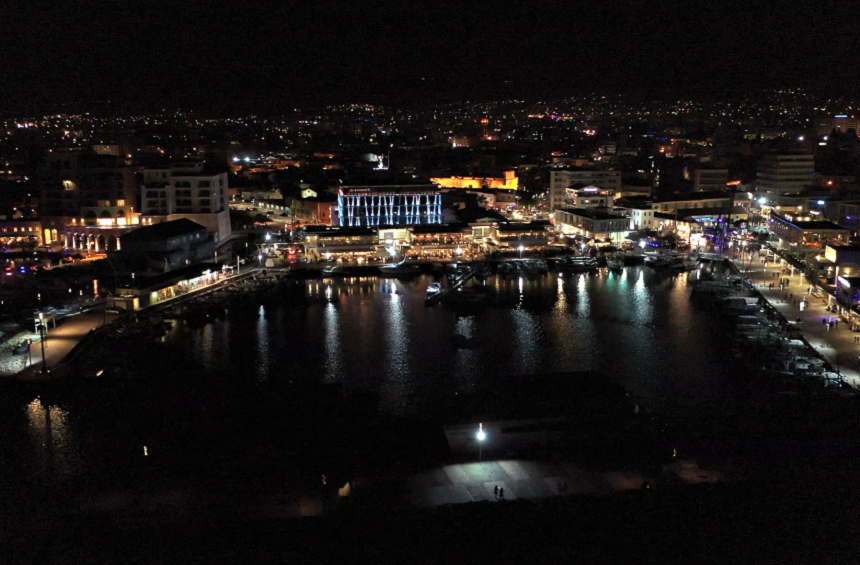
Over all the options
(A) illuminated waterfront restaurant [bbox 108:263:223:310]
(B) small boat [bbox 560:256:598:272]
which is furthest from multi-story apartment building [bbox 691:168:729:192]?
(A) illuminated waterfront restaurant [bbox 108:263:223:310]

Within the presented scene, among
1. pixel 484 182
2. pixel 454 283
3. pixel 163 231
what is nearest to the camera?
pixel 454 283

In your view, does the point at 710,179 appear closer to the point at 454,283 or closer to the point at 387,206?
the point at 387,206

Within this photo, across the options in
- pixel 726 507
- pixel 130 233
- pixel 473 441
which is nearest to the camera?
pixel 726 507

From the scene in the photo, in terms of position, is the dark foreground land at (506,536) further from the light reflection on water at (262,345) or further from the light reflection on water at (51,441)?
the light reflection on water at (262,345)

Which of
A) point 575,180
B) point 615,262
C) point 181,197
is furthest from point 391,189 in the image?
point 615,262

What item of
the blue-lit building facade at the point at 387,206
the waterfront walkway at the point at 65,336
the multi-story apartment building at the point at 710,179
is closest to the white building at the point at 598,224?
the blue-lit building facade at the point at 387,206

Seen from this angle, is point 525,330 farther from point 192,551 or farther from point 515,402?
point 192,551

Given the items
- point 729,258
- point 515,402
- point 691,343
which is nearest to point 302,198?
point 729,258
